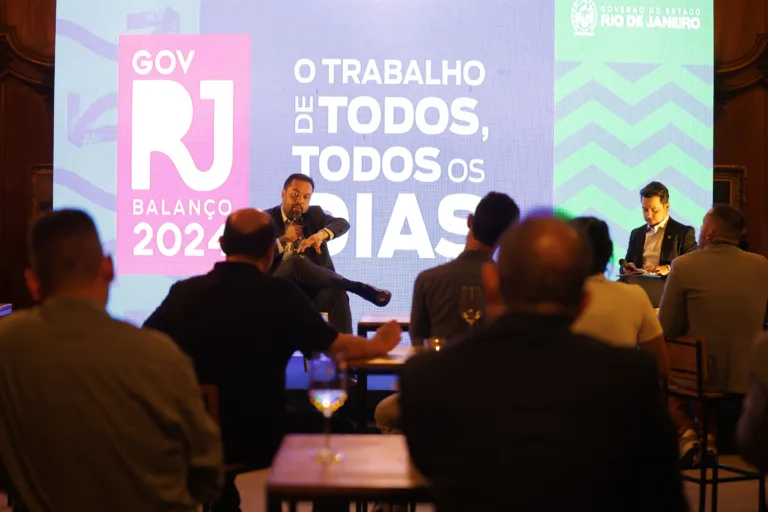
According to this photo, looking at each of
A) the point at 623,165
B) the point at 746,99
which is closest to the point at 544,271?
the point at 623,165

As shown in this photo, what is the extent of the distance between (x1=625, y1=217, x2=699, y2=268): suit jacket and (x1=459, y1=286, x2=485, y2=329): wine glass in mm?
3210

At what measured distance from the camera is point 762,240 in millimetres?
6926

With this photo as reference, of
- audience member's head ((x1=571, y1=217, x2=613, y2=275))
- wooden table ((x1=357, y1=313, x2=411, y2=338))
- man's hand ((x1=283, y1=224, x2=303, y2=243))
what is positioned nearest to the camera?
audience member's head ((x1=571, y1=217, x2=613, y2=275))

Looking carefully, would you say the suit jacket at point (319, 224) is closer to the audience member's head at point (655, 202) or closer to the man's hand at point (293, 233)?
the man's hand at point (293, 233)

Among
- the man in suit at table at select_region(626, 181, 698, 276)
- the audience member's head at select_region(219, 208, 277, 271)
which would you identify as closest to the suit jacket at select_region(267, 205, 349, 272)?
the man in suit at table at select_region(626, 181, 698, 276)

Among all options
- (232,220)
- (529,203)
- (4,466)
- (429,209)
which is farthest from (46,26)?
(4,466)

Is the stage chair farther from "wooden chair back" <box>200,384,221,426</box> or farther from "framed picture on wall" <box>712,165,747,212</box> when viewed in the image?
"framed picture on wall" <box>712,165,747,212</box>

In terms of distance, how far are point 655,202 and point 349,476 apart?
179 inches

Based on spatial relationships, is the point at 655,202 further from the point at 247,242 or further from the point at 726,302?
the point at 247,242

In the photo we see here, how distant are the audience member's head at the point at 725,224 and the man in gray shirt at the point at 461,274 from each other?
1.09 m

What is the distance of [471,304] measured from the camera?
306cm

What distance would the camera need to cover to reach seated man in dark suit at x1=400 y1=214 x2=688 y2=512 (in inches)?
50.9

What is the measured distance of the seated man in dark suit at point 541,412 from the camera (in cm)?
129

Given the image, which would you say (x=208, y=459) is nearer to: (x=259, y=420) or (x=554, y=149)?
(x=259, y=420)
